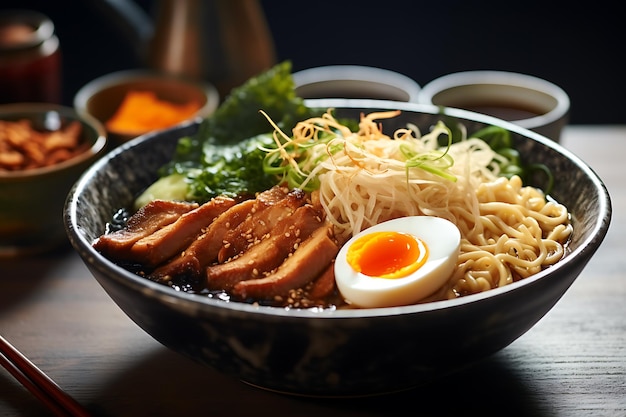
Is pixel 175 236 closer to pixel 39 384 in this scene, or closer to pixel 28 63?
pixel 39 384

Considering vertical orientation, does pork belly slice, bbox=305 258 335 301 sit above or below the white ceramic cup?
above

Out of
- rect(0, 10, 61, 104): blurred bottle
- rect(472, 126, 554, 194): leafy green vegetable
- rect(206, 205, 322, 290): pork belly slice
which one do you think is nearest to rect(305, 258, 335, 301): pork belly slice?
rect(206, 205, 322, 290): pork belly slice

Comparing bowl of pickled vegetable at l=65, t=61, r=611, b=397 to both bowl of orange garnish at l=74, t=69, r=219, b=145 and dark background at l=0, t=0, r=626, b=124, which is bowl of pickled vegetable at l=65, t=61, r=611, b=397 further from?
dark background at l=0, t=0, r=626, b=124

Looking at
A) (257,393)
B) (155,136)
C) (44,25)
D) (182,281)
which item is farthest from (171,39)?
(257,393)

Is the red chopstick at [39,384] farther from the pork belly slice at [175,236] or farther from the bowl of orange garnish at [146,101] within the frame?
the bowl of orange garnish at [146,101]

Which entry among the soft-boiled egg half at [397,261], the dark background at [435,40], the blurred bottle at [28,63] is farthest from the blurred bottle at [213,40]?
the soft-boiled egg half at [397,261]

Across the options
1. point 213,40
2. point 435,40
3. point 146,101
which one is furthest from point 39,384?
point 435,40
